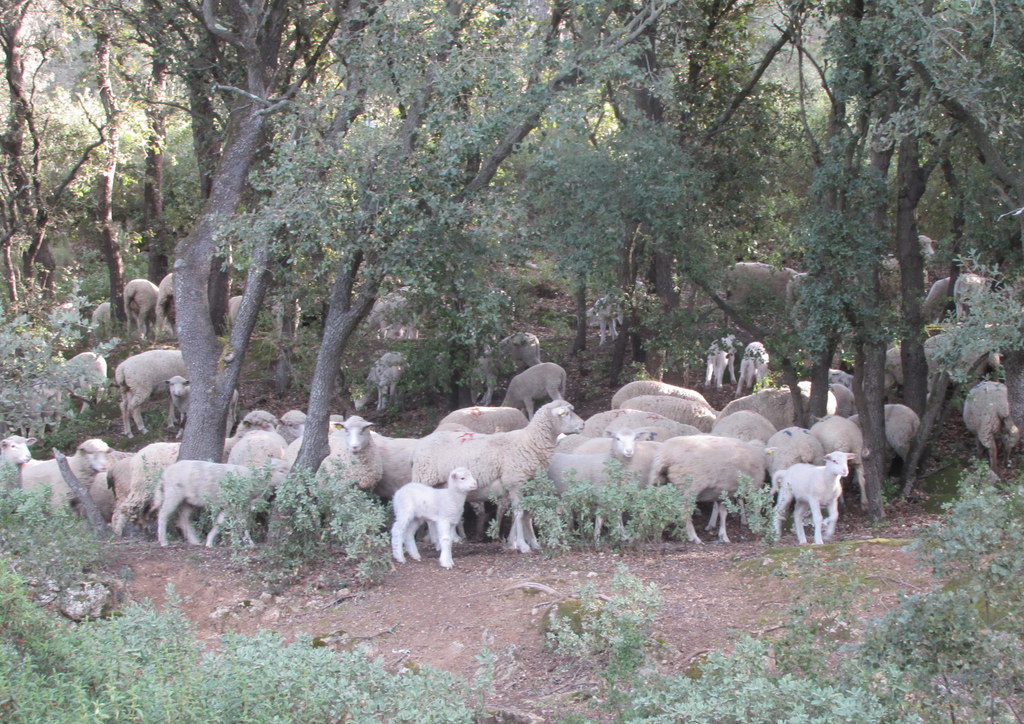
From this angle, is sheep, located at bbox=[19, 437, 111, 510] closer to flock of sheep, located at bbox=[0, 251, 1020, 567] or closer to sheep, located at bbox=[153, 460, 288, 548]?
flock of sheep, located at bbox=[0, 251, 1020, 567]

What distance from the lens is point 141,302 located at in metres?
21.2

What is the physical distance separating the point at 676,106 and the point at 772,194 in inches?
102

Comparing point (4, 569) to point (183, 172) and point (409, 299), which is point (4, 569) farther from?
point (183, 172)

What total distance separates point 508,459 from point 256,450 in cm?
310

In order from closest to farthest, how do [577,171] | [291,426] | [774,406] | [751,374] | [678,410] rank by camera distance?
[577,171]
[291,426]
[678,410]
[774,406]
[751,374]

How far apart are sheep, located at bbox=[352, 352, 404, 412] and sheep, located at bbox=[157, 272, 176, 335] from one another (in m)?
5.67

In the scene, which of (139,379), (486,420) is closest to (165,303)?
(139,379)

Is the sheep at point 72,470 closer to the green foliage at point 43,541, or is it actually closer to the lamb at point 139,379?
the green foliage at point 43,541

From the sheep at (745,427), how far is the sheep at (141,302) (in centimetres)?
1250

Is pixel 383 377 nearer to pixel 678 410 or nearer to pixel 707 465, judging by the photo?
pixel 678 410

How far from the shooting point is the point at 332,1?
1122 centimetres

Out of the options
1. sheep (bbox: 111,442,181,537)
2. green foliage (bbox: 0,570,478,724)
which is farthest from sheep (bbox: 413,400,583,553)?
green foliage (bbox: 0,570,478,724)

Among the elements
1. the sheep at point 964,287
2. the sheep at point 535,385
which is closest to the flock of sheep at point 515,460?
the sheep at point 964,287

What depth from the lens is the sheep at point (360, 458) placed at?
10.5 meters
